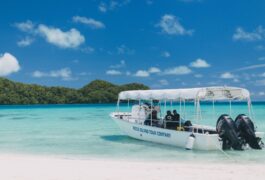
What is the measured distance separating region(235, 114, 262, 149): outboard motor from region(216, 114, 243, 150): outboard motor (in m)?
0.34

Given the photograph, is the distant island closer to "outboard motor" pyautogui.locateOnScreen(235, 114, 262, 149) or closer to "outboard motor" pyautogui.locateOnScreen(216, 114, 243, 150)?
"outboard motor" pyautogui.locateOnScreen(235, 114, 262, 149)

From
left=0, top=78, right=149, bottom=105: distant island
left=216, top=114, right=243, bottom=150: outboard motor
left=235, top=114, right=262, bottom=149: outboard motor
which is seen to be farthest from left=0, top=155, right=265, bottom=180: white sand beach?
left=0, top=78, right=149, bottom=105: distant island

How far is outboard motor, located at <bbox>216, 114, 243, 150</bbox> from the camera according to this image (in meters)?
12.3

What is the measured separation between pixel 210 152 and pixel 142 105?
450 centimetres

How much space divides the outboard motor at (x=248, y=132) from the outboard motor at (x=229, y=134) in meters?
0.34

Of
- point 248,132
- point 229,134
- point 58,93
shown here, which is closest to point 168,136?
point 229,134

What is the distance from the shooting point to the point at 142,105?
16203 millimetres

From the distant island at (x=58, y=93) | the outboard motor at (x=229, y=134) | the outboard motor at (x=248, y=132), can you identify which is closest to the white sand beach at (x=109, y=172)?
Result: the outboard motor at (x=229, y=134)

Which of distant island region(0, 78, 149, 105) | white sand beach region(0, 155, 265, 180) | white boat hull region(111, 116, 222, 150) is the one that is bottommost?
white sand beach region(0, 155, 265, 180)

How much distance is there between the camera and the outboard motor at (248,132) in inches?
497

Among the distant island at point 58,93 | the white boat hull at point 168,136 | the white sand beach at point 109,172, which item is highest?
the distant island at point 58,93

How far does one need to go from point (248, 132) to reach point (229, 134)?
2.43 ft

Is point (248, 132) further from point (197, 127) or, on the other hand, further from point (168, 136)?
point (168, 136)

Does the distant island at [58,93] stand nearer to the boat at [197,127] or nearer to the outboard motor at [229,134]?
the boat at [197,127]
